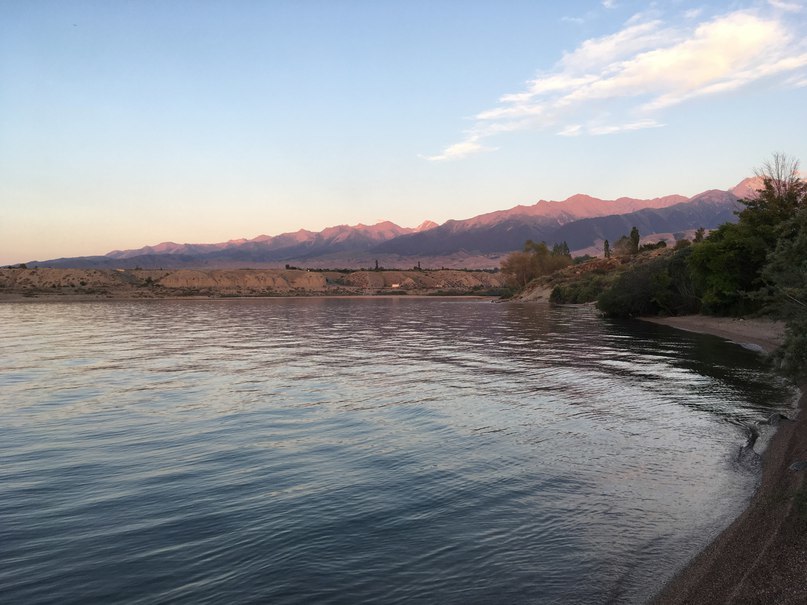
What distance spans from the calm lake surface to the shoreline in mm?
423

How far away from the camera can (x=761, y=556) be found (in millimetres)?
8695

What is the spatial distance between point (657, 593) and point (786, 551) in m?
2.05

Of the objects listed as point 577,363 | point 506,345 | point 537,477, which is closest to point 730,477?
point 537,477

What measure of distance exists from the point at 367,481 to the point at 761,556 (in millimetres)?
7735

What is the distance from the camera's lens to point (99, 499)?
1248 cm

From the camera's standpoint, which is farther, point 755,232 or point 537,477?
point 755,232

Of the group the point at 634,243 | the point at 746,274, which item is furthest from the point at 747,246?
the point at 634,243

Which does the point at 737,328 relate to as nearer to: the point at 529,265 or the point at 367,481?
the point at 367,481

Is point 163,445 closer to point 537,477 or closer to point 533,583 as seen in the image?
point 537,477

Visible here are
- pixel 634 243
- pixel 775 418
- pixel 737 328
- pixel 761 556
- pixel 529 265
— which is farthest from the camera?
pixel 529 265

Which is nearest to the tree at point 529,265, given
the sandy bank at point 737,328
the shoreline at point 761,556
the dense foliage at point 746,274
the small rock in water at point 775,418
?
the dense foliage at point 746,274

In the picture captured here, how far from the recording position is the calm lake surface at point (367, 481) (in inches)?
358

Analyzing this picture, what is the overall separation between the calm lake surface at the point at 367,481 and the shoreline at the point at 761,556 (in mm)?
423

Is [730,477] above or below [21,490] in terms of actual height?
below
